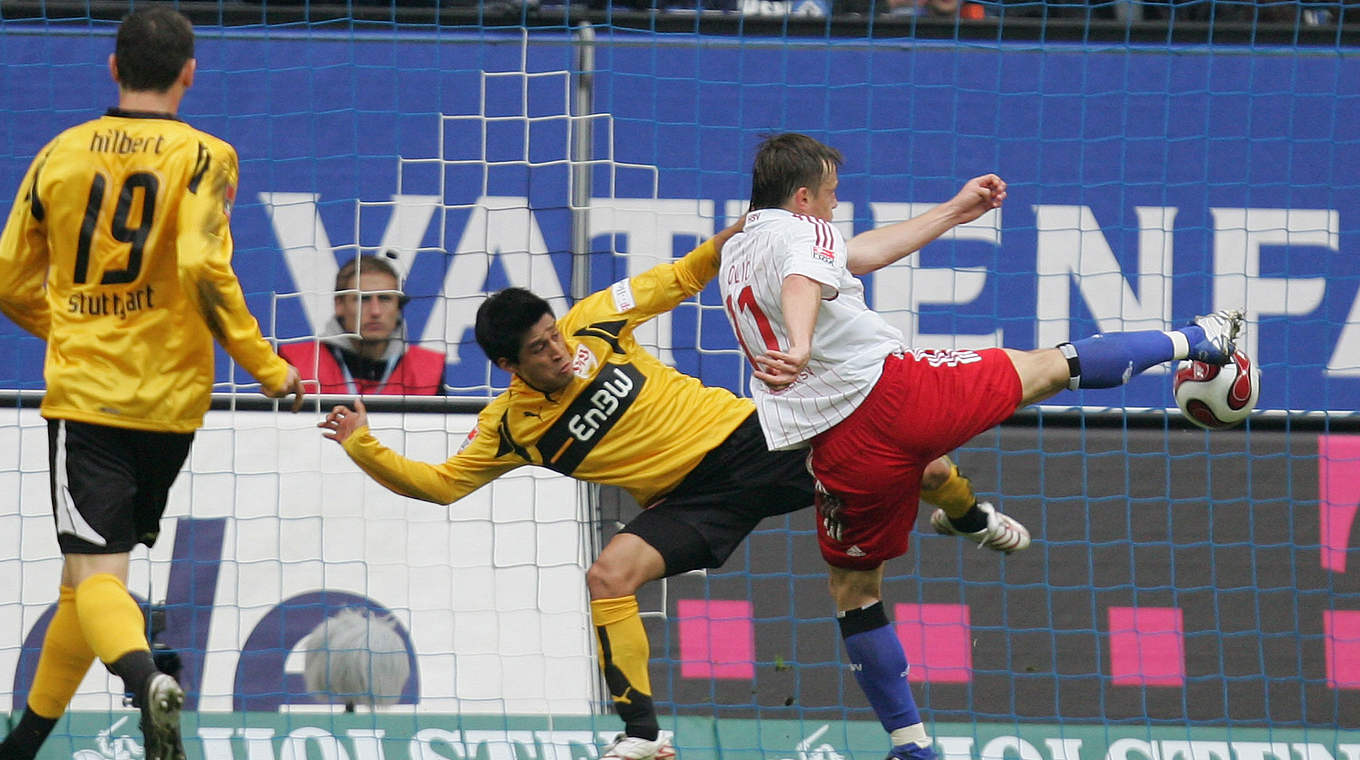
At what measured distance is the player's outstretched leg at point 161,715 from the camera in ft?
11.0

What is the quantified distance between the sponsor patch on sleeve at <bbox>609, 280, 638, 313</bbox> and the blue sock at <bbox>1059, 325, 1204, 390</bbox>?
135 centimetres

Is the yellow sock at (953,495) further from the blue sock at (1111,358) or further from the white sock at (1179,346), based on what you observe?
the white sock at (1179,346)

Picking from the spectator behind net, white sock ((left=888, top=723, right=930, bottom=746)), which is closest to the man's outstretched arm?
white sock ((left=888, top=723, right=930, bottom=746))

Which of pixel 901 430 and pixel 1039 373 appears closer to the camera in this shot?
pixel 901 430

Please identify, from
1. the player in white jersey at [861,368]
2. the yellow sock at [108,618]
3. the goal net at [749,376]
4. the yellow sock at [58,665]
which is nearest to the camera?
the yellow sock at [108,618]

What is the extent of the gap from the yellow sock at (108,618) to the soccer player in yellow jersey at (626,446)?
3.07ft

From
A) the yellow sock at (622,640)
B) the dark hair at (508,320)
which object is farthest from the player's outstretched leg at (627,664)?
the dark hair at (508,320)

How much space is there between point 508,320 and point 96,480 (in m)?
1.27

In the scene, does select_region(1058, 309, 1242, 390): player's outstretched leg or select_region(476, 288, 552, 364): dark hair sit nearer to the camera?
select_region(1058, 309, 1242, 390): player's outstretched leg

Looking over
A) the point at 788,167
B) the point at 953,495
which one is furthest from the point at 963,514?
the point at 788,167

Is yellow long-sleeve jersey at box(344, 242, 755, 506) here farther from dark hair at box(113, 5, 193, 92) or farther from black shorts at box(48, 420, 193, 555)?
dark hair at box(113, 5, 193, 92)

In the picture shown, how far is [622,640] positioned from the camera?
4.45 metres

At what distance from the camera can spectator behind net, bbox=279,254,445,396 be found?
5613 millimetres

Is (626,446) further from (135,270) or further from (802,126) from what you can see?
(802,126)
